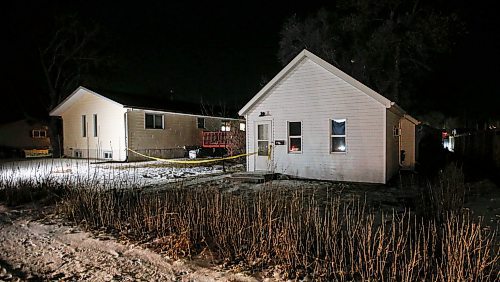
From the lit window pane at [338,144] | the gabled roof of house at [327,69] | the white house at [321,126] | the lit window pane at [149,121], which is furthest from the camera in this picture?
the lit window pane at [149,121]

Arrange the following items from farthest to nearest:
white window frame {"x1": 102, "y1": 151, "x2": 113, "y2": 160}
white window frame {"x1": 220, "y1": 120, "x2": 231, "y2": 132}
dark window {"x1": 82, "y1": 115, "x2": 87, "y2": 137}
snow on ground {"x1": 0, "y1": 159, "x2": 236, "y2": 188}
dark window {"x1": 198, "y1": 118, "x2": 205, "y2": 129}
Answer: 1. white window frame {"x1": 220, "y1": 120, "x2": 231, "y2": 132}
2. dark window {"x1": 198, "y1": 118, "x2": 205, "y2": 129}
3. dark window {"x1": 82, "y1": 115, "x2": 87, "y2": 137}
4. white window frame {"x1": 102, "y1": 151, "x2": 113, "y2": 160}
5. snow on ground {"x1": 0, "y1": 159, "x2": 236, "y2": 188}

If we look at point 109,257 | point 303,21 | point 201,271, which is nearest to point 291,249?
point 201,271

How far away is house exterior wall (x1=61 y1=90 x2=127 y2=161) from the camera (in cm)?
2159

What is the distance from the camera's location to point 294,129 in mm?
13734

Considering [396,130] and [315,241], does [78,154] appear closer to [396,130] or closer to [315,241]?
[396,130]

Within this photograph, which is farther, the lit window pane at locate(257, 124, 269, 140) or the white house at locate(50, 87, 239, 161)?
the white house at locate(50, 87, 239, 161)

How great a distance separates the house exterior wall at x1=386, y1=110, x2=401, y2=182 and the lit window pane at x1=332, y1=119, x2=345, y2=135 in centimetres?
155

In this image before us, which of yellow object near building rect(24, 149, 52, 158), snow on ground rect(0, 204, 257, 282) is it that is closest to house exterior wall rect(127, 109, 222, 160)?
yellow object near building rect(24, 149, 52, 158)

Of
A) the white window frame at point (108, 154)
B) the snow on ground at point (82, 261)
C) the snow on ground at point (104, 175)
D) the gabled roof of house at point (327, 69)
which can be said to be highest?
the gabled roof of house at point (327, 69)

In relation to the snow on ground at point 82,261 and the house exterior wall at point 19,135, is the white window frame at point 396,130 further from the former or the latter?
the house exterior wall at point 19,135

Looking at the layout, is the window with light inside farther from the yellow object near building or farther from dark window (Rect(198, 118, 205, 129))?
the yellow object near building

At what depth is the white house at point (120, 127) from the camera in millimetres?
21547

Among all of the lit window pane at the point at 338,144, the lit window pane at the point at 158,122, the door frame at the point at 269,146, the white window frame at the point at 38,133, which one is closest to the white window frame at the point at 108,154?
the lit window pane at the point at 158,122

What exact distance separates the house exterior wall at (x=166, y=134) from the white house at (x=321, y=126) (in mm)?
10109
